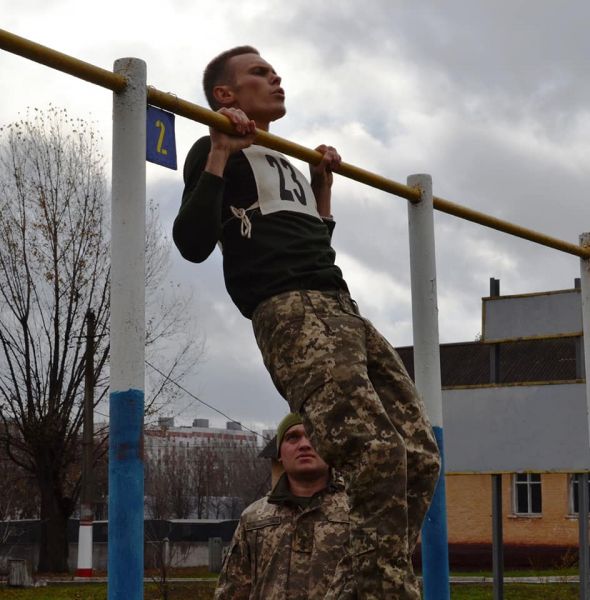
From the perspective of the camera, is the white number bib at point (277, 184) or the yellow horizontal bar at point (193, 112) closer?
the yellow horizontal bar at point (193, 112)

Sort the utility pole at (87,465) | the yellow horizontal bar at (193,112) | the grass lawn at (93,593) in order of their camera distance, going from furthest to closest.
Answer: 1. the utility pole at (87,465)
2. the grass lawn at (93,593)
3. the yellow horizontal bar at (193,112)

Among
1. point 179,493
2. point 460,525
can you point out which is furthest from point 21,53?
point 179,493

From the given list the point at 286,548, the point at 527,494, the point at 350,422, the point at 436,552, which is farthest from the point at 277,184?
the point at 527,494

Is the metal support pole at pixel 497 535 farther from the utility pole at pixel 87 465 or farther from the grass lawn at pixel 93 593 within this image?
the utility pole at pixel 87 465

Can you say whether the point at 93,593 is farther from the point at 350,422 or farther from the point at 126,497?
the point at 350,422

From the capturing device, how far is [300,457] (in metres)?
4.09

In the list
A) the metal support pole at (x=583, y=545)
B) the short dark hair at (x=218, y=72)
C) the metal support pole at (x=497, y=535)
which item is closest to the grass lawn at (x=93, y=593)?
the metal support pole at (x=497, y=535)

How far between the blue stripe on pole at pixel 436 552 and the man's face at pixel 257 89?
1.46 metres

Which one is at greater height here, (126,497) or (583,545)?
(126,497)

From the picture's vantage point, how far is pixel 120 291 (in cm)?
304

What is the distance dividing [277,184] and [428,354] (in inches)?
48.7

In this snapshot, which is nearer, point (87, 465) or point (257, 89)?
point (257, 89)

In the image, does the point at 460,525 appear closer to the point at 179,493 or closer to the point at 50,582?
the point at 50,582

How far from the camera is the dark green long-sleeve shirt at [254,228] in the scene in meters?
3.14
